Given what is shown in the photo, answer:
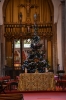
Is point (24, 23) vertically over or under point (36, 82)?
over

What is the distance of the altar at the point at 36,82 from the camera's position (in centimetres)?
1417

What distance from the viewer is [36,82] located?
14195mm

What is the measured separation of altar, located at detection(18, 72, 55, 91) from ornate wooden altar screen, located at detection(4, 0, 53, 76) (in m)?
8.59

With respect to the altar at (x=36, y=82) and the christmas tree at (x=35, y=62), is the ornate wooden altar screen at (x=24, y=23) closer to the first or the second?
the christmas tree at (x=35, y=62)

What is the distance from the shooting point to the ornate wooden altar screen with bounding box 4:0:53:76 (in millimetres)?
→ 22672

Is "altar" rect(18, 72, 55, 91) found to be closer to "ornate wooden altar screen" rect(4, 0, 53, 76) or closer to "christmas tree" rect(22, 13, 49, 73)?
"christmas tree" rect(22, 13, 49, 73)

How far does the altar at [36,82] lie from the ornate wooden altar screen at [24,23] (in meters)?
8.59

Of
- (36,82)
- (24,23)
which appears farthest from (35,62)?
(24,23)

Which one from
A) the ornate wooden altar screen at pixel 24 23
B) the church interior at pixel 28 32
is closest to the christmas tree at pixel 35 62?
the church interior at pixel 28 32

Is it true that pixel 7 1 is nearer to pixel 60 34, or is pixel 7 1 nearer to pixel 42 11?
pixel 42 11

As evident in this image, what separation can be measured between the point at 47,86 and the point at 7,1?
10736 mm

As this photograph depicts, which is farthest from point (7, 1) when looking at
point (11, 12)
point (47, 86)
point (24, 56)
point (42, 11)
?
point (47, 86)

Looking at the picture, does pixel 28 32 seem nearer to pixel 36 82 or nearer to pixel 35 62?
pixel 35 62

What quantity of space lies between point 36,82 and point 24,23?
955 centimetres
